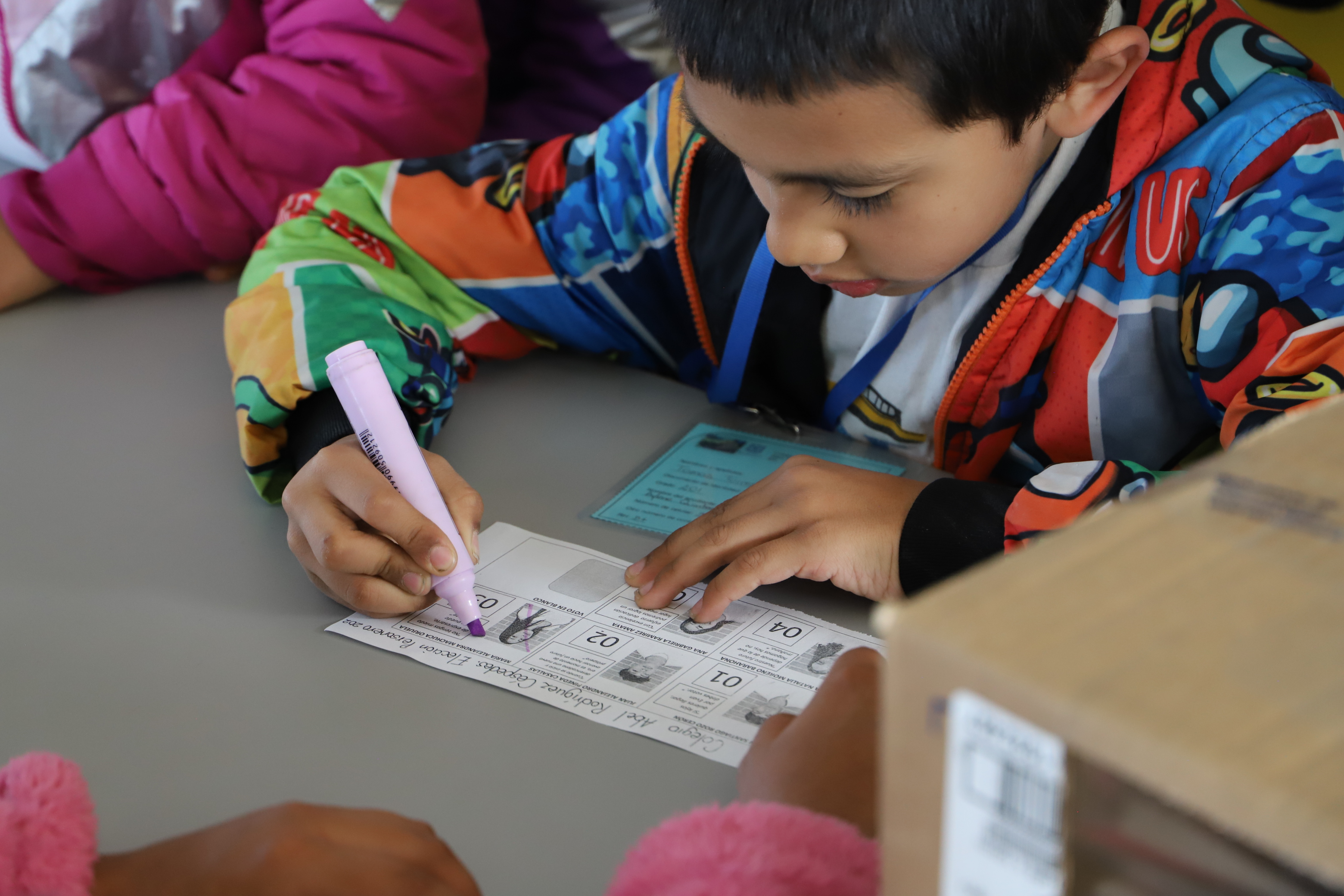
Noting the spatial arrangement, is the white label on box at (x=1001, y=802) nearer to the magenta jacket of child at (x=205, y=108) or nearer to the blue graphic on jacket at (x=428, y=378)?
the blue graphic on jacket at (x=428, y=378)

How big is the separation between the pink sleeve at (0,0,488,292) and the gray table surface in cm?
12

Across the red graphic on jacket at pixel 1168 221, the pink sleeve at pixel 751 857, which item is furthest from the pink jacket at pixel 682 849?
the red graphic on jacket at pixel 1168 221

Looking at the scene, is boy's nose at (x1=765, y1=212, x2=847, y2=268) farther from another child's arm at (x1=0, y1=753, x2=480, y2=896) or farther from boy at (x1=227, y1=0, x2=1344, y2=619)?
another child's arm at (x1=0, y1=753, x2=480, y2=896)

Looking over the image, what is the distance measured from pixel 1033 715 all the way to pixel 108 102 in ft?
4.04

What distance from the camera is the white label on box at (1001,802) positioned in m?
0.21

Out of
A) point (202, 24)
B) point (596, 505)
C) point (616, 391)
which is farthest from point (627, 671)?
point (202, 24)

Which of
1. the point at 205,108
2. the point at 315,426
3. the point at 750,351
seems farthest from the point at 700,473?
the point at 205,108

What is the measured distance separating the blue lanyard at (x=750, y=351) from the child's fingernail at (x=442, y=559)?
11.8 inches

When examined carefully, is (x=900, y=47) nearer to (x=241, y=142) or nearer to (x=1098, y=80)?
(x=1098, y=80)

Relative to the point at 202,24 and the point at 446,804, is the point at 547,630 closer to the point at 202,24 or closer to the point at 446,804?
the point at 446,804

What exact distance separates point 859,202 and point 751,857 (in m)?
0.38

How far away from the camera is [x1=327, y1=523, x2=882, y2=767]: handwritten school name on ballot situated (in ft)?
1.77

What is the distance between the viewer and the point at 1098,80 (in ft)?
2.14

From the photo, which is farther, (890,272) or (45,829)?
(890,272)
